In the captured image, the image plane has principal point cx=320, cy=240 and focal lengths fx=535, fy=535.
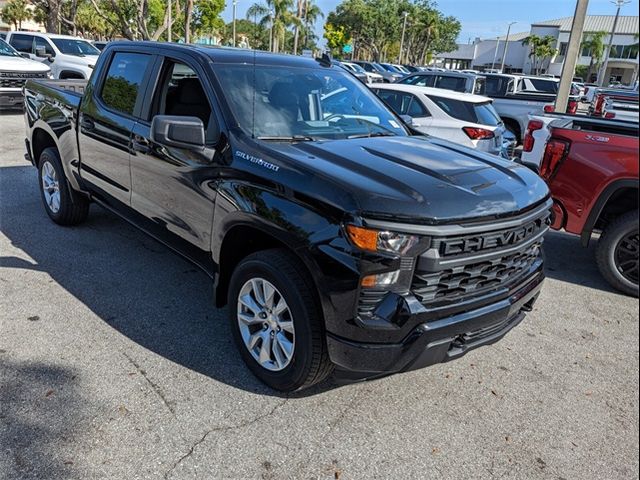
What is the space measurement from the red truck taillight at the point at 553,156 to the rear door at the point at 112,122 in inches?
117

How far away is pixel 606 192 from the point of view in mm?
2787

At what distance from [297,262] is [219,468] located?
1081mm

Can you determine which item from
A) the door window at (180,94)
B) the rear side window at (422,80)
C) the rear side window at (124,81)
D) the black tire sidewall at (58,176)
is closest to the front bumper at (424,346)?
the door window at (180,94)

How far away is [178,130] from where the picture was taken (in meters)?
3.20

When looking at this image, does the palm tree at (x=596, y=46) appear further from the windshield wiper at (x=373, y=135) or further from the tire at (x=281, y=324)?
the windshield wiper at (x=373, y=135)

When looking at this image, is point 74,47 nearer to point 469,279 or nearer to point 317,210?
point 317,210

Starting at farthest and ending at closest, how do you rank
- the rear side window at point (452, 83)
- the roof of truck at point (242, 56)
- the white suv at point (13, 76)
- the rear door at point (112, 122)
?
1. the rear side window at point (452, 83)
2. the white suv at point (13, 76)
3. the rear door at point (112, 122)
4. the roof of truck at point (242, 56)

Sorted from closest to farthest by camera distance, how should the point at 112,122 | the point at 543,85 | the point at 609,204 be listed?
the point at 609,204, the point at 112,122, the point at 543,85

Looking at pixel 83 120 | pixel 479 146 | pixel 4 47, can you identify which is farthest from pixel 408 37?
pixel 83 120

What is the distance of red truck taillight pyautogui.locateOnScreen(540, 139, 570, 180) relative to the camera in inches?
130

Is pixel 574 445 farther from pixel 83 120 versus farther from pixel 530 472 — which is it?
pixel 83 120

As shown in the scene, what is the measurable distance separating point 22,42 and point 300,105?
16.8 metres

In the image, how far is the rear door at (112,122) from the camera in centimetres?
423

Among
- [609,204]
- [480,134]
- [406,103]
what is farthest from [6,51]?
[609,204]
